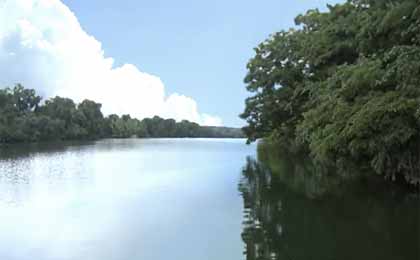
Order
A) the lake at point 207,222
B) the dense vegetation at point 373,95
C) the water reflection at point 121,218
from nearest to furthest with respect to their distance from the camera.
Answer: the lake at point 207,222 → the water reflection at point 121,218 → the dense vegetation at point 373,95

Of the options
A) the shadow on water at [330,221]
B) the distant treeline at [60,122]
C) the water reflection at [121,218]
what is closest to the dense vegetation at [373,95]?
the shadow on water at [330,221]

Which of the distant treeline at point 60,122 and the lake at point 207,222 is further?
the distant treeline at point 60,122

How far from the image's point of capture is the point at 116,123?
12494cm

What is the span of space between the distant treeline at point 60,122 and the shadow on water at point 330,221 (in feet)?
213

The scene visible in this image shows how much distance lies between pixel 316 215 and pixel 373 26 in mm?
6986

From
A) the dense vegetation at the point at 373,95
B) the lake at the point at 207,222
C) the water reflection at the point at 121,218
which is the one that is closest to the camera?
the lake at the point at 207,222

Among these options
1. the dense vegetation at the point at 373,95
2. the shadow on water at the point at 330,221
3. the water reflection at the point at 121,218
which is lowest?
the water reflection at the point at 121,218

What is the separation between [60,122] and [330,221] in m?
91.3

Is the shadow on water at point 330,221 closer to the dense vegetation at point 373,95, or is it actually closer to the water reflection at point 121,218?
the water reflection at point 121,218

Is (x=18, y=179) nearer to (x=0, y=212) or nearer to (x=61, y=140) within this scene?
(x=0, y=212)

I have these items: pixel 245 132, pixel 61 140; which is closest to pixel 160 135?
pixel 61 140

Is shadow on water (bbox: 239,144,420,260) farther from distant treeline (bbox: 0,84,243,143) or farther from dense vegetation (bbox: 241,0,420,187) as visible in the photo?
distant treeline (bbox: 0,84,243,143)

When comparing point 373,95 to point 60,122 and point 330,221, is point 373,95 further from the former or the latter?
point 60,122

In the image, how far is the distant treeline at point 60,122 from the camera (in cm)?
8756
